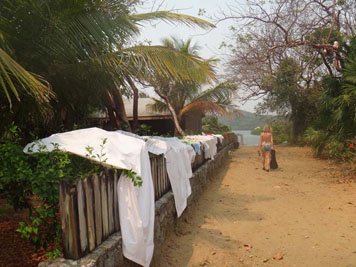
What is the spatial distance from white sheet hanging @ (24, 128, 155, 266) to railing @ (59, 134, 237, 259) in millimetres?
117

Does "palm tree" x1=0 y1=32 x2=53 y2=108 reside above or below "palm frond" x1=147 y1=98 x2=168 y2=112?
below

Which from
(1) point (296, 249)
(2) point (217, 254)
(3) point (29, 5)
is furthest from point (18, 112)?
(1) point (296, 249)

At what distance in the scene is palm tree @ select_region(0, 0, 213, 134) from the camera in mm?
4699

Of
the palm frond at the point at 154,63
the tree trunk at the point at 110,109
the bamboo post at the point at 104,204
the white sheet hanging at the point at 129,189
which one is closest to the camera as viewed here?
the bamboo post at the point at 104,204

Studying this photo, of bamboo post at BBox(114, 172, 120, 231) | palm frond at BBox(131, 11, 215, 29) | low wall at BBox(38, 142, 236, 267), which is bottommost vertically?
low wall at BBox(38, 142, 236, 267)

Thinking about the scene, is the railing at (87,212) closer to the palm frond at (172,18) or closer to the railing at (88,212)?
the railing at (88,212)

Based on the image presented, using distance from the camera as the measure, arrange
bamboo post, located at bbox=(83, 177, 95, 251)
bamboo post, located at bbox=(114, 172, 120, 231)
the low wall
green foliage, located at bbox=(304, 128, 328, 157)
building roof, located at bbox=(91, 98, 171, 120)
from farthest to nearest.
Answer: building roof, located at bbox=(91, 98, 171, 120) < green foliage, located at bbox=(304, 128, 328, 157) < bamboo post, located at bbox=(114, 172, 120, 231) < bamboo post, located at bbox=(83, 177, 95, 251) < the low wall

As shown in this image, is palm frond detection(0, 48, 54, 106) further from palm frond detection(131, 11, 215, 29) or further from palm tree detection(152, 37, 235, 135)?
palm tree detection(152, 37, 235, 135)

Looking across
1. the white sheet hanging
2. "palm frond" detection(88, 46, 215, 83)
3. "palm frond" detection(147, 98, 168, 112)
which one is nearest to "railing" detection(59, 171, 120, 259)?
the white sheet hanging

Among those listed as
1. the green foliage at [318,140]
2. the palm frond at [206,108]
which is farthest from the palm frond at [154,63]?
the palm frond at [206,108]

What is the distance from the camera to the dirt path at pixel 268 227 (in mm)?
3902

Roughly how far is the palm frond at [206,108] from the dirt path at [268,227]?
8.02m

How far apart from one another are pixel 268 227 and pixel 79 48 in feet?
14.7

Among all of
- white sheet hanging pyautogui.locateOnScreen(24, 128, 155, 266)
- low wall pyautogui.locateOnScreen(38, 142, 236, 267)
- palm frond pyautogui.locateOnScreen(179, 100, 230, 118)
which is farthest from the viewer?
palm frond pyautogui.locateOnScreen(179, 100, 230, 118)
